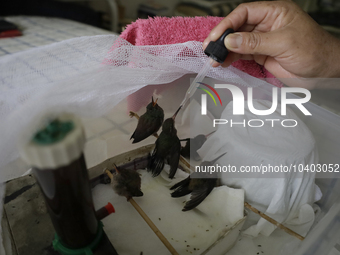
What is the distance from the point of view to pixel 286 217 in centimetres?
44

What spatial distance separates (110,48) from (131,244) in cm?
36

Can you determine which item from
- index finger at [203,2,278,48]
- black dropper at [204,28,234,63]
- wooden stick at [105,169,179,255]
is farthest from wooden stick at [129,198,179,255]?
Answer: index finger at [203,2,278,48]

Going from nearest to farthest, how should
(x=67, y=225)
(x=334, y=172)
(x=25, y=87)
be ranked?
(x=67, y=225)
(x=25, y=87)
(x=334, y=172)

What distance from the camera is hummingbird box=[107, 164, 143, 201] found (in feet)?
1.32

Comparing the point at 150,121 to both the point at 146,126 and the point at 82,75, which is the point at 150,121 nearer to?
the point at 146,126

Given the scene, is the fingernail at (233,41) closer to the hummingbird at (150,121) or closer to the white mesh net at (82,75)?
the white mesh net at (82,75)

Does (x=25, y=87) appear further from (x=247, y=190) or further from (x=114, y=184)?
(x=247, y=190)

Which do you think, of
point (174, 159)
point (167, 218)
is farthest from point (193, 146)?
point (167, 218)

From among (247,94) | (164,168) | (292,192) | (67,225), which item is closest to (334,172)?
(292,192)

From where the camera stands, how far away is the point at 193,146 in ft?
1.64

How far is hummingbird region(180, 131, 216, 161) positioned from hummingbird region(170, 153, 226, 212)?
1.8 inches

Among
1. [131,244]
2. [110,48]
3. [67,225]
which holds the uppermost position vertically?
[110,48]

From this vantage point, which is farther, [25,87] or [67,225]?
[25,87]

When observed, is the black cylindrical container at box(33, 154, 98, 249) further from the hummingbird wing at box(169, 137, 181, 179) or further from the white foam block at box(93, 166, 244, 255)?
the hummingbird wing at box(169, 137, 181, 179)
